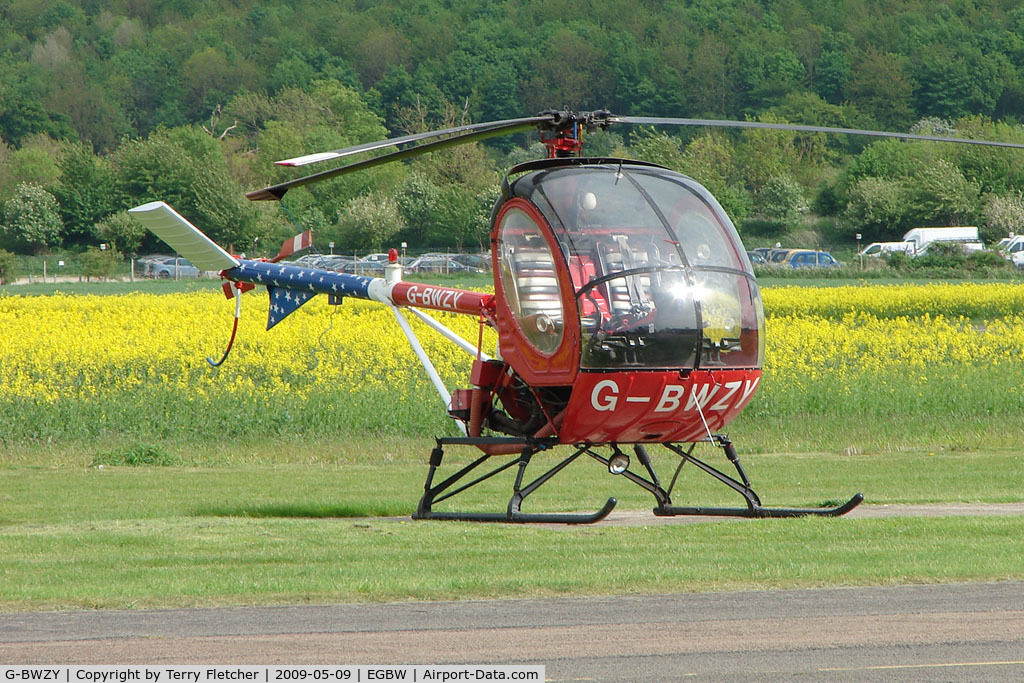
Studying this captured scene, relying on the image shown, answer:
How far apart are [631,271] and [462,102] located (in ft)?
418

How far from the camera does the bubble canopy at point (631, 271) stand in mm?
8648

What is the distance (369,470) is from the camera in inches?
637

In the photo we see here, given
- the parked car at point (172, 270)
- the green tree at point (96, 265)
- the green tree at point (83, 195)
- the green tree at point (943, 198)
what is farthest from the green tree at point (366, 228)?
the green tree at point (943, 198)

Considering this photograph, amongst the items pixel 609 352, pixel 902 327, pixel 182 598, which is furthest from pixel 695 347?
pixel 902 327

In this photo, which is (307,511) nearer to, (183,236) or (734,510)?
(183,236)

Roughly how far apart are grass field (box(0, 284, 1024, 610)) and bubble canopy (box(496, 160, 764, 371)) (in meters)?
1.61

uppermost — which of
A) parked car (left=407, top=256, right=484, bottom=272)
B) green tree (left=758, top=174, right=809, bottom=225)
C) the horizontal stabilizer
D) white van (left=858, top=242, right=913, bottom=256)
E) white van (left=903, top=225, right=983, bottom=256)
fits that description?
green tree (left=758, top=174, right=809, bottom=225)

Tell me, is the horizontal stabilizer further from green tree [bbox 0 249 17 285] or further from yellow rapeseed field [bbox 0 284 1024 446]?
green tree [bbox 0 249 17 285]

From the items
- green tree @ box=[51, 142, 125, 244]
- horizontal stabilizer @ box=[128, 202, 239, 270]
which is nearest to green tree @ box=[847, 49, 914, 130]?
green tree @ box=[51, 142, 125, 244]

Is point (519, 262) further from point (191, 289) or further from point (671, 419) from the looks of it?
point (191, 289)

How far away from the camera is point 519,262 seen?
9445 millimetres

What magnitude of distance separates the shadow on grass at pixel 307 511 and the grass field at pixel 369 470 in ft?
0.13

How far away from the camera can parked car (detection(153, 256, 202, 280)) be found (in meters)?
58.2

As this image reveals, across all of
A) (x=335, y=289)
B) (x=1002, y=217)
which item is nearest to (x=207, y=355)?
(x=335, y=289)
